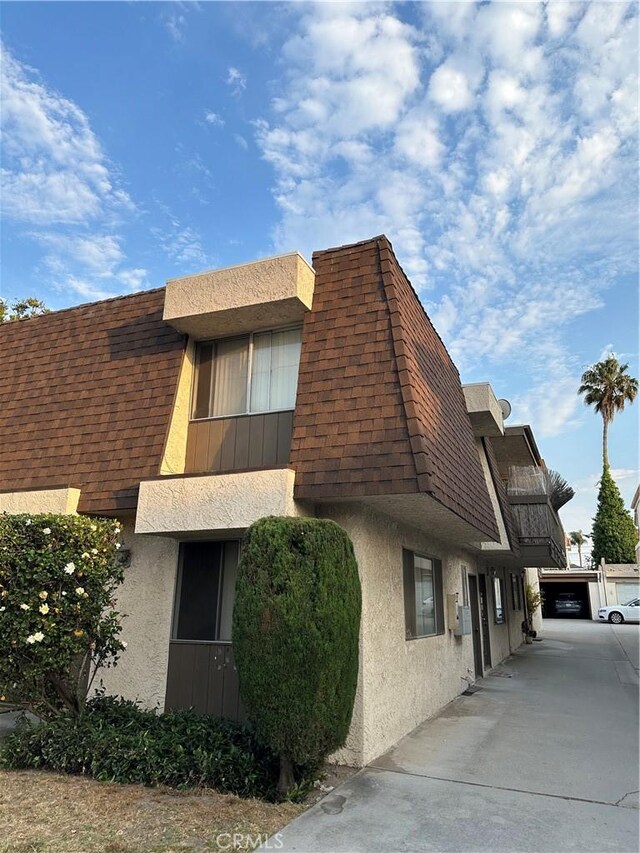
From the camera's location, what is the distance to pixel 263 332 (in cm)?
793

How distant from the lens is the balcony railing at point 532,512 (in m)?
13.5

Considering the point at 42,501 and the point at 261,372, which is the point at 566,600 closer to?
the point at 261,372

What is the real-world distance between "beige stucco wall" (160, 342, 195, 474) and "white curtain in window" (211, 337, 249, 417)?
0.37m

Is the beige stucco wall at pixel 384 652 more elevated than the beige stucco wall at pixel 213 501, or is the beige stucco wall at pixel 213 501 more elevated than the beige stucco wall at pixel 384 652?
the beige stucco wall at pixel 213 501

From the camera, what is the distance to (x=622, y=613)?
106 feet

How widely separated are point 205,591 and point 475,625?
7.83 meters

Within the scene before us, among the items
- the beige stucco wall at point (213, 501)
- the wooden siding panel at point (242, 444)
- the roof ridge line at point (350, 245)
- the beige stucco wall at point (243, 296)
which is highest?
the roof ridge line at point (350, 245)

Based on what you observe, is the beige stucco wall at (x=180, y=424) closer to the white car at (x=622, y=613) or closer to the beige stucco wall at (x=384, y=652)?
the beige stucco wall at (x=384, y=652)

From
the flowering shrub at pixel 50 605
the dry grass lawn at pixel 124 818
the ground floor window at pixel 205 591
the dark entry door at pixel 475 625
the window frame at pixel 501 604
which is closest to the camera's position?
the dry grass lawn at pixel 124 818

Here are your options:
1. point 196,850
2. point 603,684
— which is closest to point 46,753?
point 196,850

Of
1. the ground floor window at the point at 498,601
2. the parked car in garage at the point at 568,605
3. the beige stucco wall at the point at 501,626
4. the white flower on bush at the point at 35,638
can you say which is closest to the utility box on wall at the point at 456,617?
the beige stucco wall at the point at 501,626

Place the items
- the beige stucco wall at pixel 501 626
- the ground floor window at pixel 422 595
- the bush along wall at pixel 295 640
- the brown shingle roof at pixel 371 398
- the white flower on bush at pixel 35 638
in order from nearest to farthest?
the bush along wall at pixel 295 640
the white flower on bush at pixel 35 638
the brown shingle roof at pixel 371 398
the ground floor window at pixel 422 595
the beige stucco wall at pixel 501 626

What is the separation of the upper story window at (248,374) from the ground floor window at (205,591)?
1913 millimetres

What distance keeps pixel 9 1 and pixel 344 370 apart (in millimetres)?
7343
